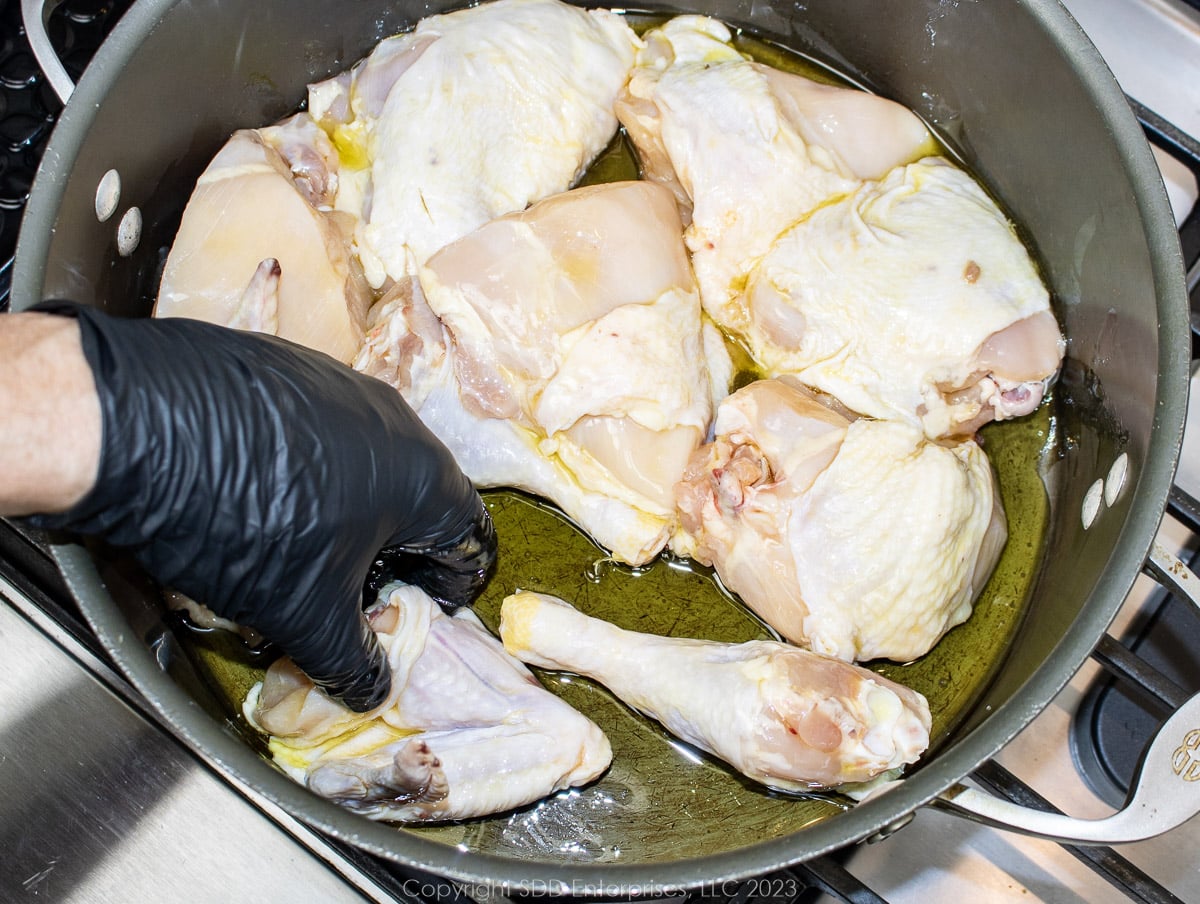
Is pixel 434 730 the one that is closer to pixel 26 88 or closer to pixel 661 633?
pixel 661 633

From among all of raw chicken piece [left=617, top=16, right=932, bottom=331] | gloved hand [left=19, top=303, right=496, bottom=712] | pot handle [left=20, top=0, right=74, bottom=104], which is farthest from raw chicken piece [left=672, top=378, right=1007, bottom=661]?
pot handle [left=20, top=0, right=74, bottom=104]

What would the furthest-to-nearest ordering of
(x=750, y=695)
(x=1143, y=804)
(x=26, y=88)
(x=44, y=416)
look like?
(x=26, y=88)
(x=750, y=695)
(x=1143, y=804)
(x=44, y=416)

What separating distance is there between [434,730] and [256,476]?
2.10 feet

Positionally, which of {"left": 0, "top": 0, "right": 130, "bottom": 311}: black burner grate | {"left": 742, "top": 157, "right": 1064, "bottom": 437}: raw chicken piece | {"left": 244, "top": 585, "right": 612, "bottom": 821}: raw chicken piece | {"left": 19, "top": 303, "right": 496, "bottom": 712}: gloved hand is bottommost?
{"left": 244, "top": 585, "right": 612, "bottom": 821}: raw chicken piece

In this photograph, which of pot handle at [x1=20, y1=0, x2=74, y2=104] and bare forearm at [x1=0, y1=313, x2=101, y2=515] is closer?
bare forearm at [x1=0, y1=313, x2=101, y2=515]

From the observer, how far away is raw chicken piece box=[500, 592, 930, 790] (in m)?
1.59

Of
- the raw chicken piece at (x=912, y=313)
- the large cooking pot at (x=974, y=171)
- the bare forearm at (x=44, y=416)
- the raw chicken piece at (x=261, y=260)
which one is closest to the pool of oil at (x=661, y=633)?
the large cooking pot at (x=974, y=171)

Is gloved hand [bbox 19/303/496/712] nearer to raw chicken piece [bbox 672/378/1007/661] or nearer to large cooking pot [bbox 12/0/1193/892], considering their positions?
large cooking pot [bbox 12/0/1193/892]

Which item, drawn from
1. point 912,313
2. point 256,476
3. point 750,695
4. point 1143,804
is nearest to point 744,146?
point 912,313

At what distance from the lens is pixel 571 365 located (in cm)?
180

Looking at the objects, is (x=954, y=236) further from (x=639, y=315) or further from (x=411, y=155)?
(x=411, y=155)

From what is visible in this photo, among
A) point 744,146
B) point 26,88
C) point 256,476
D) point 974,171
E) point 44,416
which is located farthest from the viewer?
point 974,171

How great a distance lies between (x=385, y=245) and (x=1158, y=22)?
1803 mm

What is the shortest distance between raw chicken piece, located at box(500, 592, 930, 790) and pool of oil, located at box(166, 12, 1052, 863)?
0.29 feet
